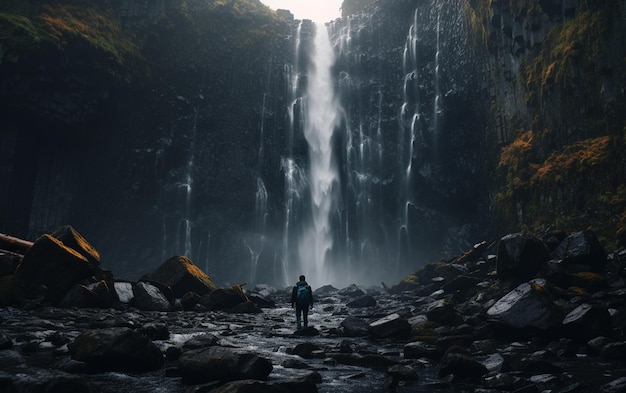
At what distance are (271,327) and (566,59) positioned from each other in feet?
85.5

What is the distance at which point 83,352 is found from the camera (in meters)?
7.65

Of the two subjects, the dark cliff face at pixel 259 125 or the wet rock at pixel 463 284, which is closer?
the wet rock at pixel 463 284

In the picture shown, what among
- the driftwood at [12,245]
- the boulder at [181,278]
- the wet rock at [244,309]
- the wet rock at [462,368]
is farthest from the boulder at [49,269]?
the wet rock at [462,368]

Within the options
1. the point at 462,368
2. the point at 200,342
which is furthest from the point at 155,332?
the point at 462,368

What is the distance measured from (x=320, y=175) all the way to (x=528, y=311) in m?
39.9

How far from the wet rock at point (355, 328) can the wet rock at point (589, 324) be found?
559 cm

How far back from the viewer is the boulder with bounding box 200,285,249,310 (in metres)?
20.5

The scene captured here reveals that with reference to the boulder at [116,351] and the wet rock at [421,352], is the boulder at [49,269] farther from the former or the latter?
the wet rock at [421,352]

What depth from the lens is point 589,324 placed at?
9.72 metres

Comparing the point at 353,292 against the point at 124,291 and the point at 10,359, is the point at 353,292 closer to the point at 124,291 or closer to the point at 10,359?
the point at 124,291

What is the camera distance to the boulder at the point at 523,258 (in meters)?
15.4

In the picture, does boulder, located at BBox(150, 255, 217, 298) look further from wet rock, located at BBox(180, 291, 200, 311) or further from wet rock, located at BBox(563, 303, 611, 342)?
wet rock, located at BBox(563, 303, 611, 342)

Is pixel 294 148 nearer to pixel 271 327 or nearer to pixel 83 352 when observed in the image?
pixel 271 327

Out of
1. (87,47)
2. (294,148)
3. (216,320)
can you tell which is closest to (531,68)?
(294,148)
